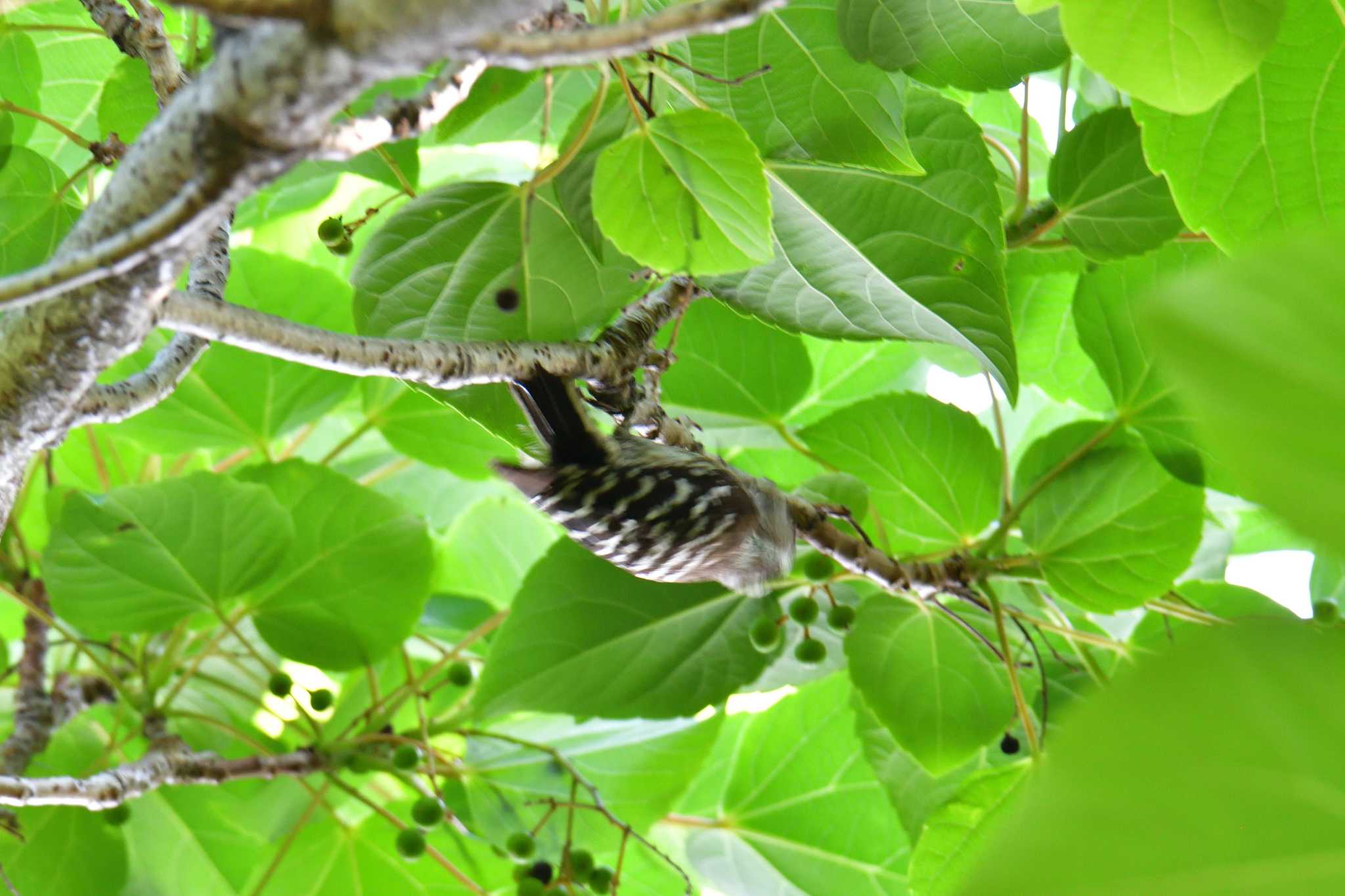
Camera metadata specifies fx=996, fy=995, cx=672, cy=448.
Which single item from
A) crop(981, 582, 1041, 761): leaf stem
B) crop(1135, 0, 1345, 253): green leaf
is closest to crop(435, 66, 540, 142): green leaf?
crop(1135, 0, 1345, 253): green leaf

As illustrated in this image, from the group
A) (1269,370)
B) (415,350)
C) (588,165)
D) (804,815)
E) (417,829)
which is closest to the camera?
(1269,370)

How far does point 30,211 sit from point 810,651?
492 mm

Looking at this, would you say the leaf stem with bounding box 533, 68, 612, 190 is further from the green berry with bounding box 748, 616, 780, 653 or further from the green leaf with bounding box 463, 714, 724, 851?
the green leaf with bounding box 463, 714, 724, 851

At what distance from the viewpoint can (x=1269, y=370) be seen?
0.38 ft

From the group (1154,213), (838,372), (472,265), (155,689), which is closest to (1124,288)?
(1154,213)

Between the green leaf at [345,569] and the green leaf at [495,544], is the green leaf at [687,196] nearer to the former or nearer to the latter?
the green leaf at [345,569]

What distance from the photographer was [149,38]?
0.39 metres

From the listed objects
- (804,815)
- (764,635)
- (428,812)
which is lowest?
(804,815)

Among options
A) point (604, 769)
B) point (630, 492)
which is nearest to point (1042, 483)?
point (630, 492)

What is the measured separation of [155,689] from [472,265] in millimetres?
401

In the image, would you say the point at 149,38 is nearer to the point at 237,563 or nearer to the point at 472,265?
the point at 472,265

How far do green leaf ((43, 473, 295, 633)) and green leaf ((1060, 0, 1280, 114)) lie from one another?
0.49 meters

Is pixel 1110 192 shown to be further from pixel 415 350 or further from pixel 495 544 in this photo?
pixel 495 544

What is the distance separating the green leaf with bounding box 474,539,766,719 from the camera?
1.90 feet
